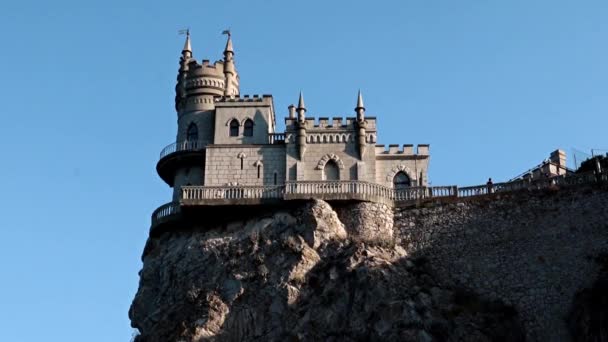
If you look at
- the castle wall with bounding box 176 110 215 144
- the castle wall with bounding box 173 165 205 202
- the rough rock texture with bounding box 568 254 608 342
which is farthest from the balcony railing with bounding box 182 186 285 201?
the rough rock texture with bounding box 568 254 608 342

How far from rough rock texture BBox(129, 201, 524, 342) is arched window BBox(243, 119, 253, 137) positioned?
6720 mm

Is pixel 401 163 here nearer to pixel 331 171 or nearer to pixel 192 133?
pixel 331 171

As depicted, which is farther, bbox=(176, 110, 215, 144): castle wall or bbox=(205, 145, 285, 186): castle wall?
bbox=(176, 110, 215, 144): castle wall

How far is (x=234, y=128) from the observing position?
62.1m

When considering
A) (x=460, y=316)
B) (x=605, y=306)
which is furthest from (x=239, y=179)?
(x=605, y=306)

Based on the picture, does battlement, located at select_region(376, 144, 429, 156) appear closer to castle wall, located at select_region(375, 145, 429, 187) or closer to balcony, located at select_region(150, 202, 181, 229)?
castle wall, located at select_region(375, 145, 429, 187)

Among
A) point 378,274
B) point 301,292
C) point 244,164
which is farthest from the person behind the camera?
point 244,164

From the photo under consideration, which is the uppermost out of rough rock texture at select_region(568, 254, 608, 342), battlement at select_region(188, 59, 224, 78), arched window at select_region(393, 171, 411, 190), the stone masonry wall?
battlement at select_region(188, 59, 224, 78)

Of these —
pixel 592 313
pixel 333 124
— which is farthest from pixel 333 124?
pixel 592 313

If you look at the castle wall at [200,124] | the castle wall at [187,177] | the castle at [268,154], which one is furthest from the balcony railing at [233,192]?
the castle wall at [200,124]

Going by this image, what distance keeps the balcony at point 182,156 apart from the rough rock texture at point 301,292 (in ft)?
18.4

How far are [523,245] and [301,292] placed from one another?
11821mm

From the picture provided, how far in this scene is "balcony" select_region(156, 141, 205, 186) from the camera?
61.8 metres

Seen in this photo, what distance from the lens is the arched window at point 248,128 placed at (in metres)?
61.9
